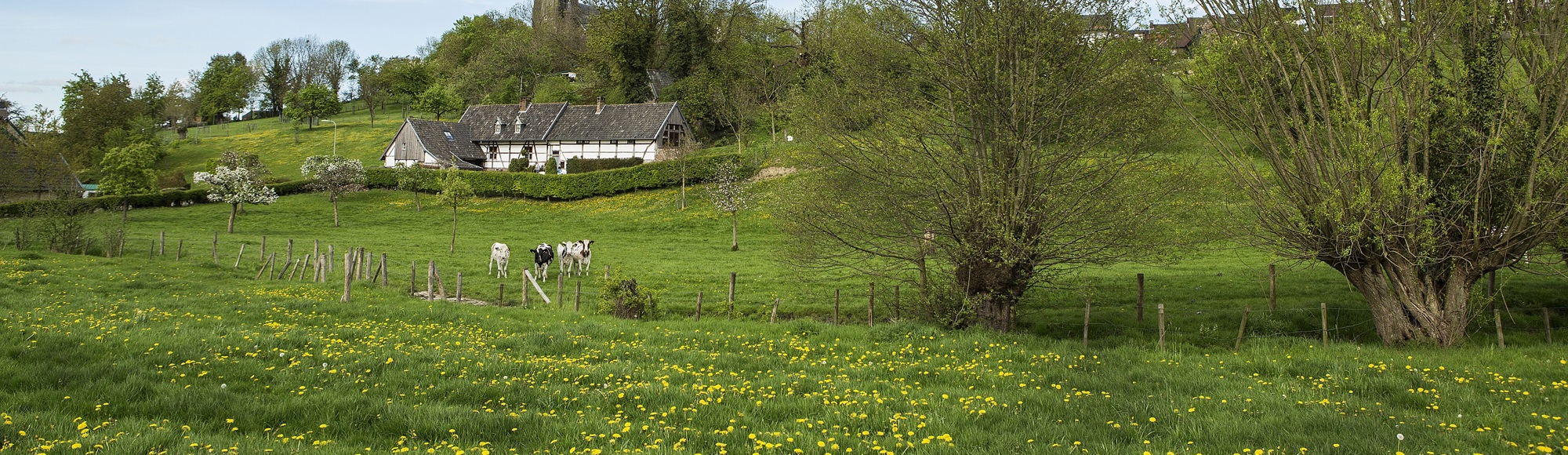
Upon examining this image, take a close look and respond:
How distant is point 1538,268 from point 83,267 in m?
38.5

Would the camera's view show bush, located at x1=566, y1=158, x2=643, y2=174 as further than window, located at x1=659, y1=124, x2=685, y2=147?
No

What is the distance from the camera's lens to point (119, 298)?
19125mm

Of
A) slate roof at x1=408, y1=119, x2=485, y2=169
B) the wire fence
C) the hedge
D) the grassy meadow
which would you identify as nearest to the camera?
the grassy meadow

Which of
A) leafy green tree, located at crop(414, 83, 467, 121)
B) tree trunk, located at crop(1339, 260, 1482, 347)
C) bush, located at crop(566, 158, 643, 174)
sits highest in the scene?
leafy green tree, located at crop(414, 83, 467, 121)

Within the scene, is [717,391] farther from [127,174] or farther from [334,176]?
[127,174]

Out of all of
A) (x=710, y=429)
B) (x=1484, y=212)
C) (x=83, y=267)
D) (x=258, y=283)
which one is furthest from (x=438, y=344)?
(x=83, y=267)

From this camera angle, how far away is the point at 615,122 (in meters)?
69.6

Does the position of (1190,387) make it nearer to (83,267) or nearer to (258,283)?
(258,283)

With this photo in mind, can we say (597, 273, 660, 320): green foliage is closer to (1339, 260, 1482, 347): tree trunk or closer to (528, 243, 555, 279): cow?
(528, 243, 555, 279): cow

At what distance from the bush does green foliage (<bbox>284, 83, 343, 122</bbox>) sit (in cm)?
4750

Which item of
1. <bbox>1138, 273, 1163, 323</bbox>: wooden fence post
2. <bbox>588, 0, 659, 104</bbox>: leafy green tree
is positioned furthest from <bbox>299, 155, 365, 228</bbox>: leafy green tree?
<bbox>1138, 273, 1163, 323</bbox>: wooden fence post

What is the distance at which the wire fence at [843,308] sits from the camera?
16.3 m

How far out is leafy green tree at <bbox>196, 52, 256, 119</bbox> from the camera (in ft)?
380

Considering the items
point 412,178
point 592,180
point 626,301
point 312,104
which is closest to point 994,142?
point 626,301
